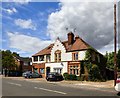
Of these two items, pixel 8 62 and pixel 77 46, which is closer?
pixel 77 46

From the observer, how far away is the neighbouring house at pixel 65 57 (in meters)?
46.5

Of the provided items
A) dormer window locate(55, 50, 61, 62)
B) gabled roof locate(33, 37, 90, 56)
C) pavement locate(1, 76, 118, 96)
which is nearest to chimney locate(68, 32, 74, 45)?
gabled roof locate(33, 37, 90, 56)

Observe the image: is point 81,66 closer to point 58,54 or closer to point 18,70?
point 58,54

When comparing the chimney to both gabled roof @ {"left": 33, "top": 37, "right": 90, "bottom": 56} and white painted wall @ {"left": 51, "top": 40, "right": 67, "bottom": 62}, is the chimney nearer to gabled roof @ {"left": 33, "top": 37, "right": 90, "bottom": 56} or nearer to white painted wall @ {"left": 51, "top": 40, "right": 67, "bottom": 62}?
gabled roof @ {"left": 33, "top": 37, "right": 90, "bottom": 56}

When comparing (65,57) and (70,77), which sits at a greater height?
(65,57)

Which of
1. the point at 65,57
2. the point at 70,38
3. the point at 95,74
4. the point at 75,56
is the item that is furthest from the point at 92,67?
the point at 70,38

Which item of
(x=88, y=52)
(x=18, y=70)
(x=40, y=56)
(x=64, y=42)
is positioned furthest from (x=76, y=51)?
(x=18, y=70)

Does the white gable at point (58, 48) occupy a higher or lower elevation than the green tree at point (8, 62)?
higher

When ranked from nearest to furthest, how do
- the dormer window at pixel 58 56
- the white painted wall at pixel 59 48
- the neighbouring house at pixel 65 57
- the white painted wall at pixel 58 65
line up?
the neighbouring house at pixel 65 57 → the white painted wall at pixel 58 65 → the white painted wall at pixel 59 48 → the dormer window at pixel 58 56

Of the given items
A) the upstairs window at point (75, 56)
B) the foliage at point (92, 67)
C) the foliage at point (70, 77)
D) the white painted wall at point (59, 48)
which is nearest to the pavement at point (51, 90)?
the foliage at point (92, 67)

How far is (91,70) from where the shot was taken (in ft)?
142

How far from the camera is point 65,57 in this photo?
4931 centimetres

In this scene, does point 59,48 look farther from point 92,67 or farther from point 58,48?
point 92,67

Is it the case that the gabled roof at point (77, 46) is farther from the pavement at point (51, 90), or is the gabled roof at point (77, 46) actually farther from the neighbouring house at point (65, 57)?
the pavement at point (51, 90)
